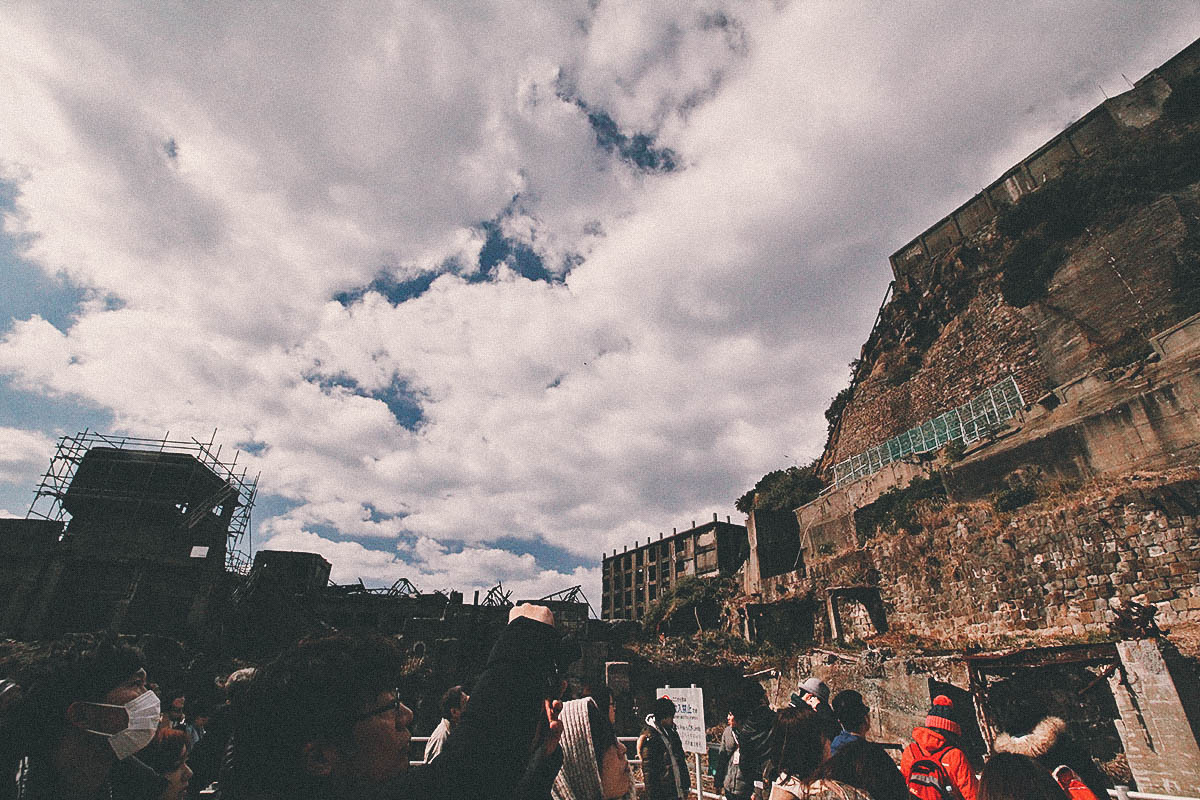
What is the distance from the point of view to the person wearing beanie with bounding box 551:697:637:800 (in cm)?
223

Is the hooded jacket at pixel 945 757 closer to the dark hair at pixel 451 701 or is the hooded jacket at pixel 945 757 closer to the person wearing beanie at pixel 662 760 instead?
the person wearing beanie at pixel 662 760

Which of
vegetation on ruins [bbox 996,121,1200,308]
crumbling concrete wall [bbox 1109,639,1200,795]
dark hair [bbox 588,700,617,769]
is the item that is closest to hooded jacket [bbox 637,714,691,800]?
dark hair [bbox 588,700,617,769]

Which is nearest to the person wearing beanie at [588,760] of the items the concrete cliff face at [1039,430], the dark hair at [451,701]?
the dark hair at [451,701]

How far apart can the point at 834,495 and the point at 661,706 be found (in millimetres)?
19945

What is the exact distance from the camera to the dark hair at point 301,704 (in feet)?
4.62

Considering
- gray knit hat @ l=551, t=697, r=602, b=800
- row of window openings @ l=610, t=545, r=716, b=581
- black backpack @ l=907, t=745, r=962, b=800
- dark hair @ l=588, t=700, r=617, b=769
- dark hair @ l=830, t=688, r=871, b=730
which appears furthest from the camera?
row of window openings @ l=610, t=545, r=716, b=581

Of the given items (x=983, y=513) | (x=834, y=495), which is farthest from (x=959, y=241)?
(x=983, y=513)

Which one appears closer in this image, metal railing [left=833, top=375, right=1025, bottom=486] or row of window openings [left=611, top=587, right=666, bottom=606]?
metal railing [left=833, top=375, right=1025, bottom=486]

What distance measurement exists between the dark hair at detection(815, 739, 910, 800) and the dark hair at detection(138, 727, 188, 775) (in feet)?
11.8

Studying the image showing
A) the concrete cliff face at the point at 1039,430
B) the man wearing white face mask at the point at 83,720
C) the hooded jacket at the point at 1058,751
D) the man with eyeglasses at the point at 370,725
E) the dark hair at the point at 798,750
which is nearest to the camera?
the man with eyeglasses at the point at 370,725

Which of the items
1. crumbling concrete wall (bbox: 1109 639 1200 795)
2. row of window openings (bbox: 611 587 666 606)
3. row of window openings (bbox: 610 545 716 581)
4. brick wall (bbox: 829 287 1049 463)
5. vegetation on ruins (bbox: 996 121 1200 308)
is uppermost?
vegetation on ruins (bbox: 996 121 1200 308)

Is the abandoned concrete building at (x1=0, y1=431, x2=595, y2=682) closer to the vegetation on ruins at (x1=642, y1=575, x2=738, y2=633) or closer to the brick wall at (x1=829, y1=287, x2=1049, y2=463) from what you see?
the vegetation on ruins at (x1=642, y1=575, x2=738, y2=633)

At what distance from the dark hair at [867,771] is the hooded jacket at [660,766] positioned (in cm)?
265

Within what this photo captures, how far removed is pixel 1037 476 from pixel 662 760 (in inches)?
582
